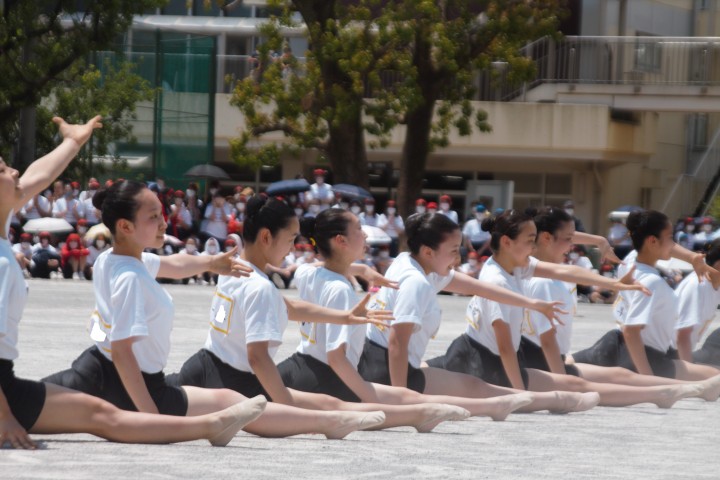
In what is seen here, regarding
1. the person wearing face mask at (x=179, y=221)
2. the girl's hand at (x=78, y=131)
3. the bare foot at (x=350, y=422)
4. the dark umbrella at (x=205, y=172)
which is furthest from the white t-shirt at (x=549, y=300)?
the dark umbrella at (x=205, y=172)

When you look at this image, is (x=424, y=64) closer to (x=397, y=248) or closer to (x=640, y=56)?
(x=397, y=248)

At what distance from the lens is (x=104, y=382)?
6547 millimetres

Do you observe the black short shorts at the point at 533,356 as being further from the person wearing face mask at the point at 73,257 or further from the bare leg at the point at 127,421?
the person wearing face mask at the point at 73,257

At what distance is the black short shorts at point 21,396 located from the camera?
607 cm

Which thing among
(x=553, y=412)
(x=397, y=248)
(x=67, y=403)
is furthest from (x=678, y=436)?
(x=397, y=248)

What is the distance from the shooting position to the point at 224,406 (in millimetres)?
6770

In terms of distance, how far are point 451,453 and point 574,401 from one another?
2289 mm

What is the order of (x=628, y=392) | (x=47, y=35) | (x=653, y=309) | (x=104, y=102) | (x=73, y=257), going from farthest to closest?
(x=104, y=102)
(x=47, y=35)
(x=73, y=257)
(x=653, y=309)
(x=628, y=392)

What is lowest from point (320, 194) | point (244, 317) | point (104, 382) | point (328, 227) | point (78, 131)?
point (320, 194)

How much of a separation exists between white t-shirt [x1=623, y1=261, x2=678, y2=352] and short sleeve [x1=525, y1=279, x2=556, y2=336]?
637 mm

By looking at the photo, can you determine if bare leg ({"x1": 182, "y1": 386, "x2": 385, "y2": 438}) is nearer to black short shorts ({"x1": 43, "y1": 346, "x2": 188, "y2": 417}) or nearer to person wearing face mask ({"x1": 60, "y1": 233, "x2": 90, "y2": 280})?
black short shorts ({"x1": 43, "y1": 346, "x2": 188, "y2": 417})

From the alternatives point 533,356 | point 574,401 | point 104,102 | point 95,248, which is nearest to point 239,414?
point 574,401

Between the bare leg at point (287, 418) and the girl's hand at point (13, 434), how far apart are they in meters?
0.89

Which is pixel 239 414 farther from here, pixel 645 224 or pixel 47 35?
pixel 47 35
